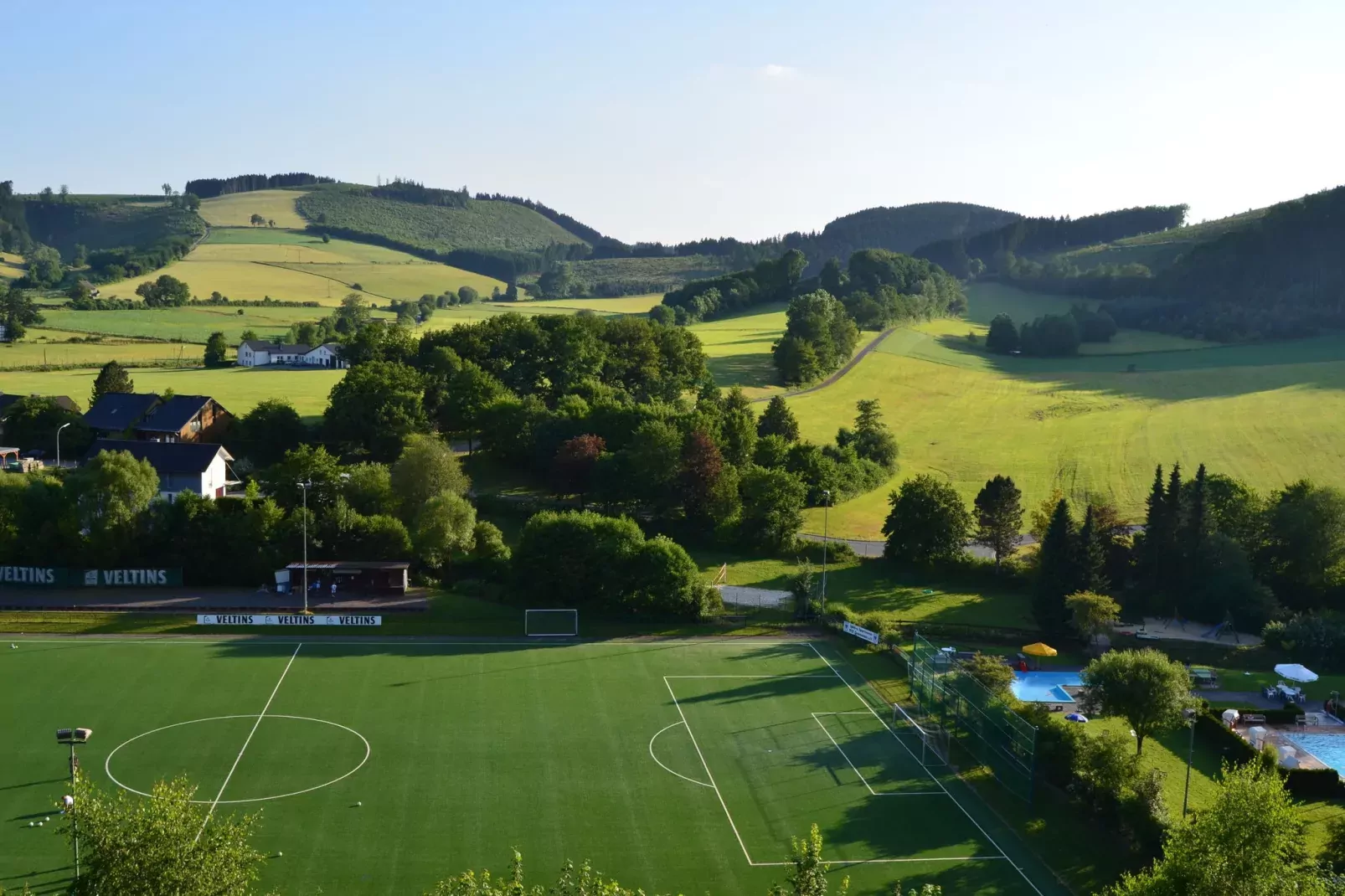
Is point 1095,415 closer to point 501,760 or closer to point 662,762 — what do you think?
point 662,762

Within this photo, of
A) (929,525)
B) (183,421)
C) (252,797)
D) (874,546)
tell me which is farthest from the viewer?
(183,421)

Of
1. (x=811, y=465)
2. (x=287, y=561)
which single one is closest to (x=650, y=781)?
(x=287, y=561)

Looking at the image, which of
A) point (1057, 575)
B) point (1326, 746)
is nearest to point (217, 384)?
point (1057, 575)

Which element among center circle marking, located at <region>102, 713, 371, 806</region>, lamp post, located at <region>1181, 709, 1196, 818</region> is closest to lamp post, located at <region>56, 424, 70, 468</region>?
center circle marking, located at <region>102, 713, 371, 806</region>

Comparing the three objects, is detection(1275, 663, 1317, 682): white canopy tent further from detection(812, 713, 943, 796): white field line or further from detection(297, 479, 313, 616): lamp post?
detection(297, 479, 313, 616): lamp post

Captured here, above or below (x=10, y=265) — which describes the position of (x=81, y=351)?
below

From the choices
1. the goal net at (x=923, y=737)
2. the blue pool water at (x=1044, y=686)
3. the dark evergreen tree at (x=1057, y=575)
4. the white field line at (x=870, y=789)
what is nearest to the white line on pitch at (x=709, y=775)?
the white field line at (x=870, y=789)
